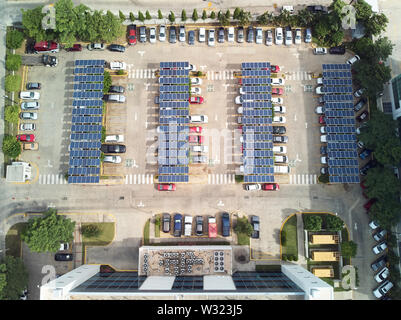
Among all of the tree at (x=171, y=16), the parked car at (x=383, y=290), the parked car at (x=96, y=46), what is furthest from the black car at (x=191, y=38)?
the parked car at (x=383, y=290)

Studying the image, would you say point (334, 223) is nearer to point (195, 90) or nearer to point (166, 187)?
point (166, 187)

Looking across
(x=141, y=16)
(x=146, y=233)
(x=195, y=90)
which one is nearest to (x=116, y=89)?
(x=141, y=16)

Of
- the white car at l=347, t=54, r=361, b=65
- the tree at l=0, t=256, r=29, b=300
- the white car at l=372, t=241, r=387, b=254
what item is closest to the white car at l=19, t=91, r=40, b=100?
the tree at l=0, t=256, r=29, b=300

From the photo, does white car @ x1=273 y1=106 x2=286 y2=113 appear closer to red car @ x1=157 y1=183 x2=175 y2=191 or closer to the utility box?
red car @ x1=157 y1=183 x2=175 y2=191

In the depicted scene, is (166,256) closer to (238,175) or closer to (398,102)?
(238,175)

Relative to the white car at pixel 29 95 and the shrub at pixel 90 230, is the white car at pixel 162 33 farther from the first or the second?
the shrub at pixel 90 230
